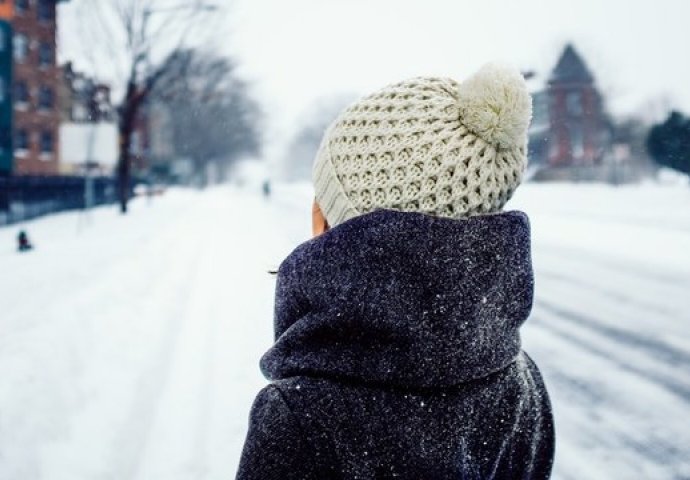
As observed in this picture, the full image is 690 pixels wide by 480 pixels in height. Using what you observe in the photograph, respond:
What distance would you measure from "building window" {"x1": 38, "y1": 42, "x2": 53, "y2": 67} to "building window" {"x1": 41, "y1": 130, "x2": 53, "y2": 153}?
17.1 ft

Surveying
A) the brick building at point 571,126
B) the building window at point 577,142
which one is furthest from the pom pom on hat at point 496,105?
the building window at point 577,142

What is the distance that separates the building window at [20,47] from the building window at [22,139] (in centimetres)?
512

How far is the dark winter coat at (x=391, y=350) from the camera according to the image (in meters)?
1.06

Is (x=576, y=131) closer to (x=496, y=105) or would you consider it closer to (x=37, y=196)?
(x=37, y=196)

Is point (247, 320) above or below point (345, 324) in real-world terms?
below

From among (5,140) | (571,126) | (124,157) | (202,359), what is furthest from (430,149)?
(571,126)

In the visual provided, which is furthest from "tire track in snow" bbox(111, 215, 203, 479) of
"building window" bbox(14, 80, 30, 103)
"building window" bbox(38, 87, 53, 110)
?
"building window" bbox(38, 87, 53, 110)

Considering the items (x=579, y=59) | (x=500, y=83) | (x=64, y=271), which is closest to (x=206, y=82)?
(x=64, y=271)

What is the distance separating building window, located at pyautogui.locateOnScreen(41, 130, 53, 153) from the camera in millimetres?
48375

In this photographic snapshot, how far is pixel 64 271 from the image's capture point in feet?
34.9

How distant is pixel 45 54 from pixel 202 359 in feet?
166

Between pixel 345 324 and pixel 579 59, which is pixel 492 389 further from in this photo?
pixel 579 59

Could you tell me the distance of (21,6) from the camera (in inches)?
1794

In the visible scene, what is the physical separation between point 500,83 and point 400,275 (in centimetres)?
45
